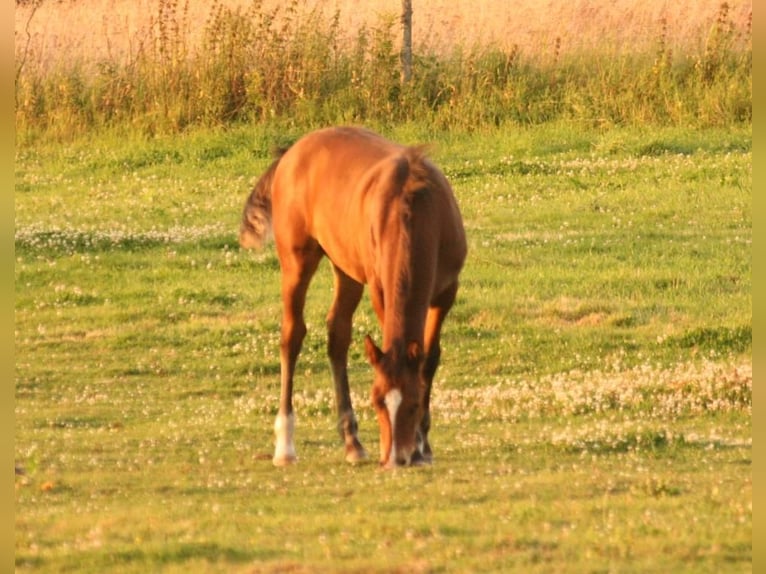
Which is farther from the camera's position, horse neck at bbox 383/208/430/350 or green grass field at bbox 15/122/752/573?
horse neck at bbox 383/208/430/350

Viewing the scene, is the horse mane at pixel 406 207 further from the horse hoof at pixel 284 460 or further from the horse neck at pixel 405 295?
the horse hoof at pixel 284 460

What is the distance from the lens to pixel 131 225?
18.6 metres

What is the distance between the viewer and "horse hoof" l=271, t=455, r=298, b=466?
9.88 m

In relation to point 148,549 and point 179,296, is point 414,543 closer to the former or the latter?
point 148,549

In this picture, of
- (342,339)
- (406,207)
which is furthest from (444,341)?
(406,207)

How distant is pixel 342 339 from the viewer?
10.6 metres

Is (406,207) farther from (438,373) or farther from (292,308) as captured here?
(438,373)

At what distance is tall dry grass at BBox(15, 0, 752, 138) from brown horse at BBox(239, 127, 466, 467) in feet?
38.4

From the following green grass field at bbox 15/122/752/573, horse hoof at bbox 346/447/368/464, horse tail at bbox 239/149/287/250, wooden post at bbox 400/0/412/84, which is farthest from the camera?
wooden post at bbox 400/0/412/84

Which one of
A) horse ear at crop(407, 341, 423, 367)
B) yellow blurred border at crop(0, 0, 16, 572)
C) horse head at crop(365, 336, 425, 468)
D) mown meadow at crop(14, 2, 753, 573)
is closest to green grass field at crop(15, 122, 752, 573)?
mown meadow at crop(14, 2, 753, 573)

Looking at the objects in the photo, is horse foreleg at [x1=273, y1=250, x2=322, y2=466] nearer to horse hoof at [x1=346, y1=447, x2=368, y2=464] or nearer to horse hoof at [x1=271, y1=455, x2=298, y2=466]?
horse hoof at [x1=271, y1=455, x2=298, y2=466]

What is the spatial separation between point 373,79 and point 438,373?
10606 millimetres

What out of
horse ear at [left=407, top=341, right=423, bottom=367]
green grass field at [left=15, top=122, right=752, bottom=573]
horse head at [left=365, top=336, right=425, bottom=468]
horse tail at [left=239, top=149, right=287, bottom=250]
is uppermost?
horse tail at [left=239, top=149, right=287, bottom=250]

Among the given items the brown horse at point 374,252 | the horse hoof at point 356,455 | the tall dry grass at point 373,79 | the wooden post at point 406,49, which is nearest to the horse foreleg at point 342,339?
the brown horse at point 374,252
